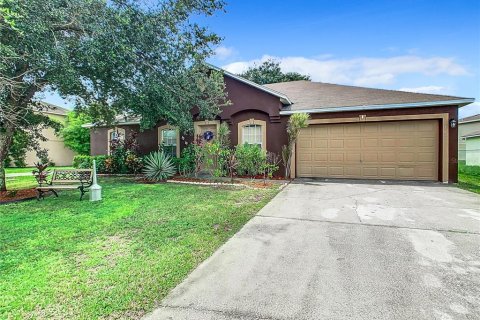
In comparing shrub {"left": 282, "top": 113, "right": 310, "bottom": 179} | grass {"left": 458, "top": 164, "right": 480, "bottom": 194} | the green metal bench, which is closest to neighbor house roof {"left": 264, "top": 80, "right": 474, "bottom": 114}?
shrub {"left": 282, "top": 113, "right": 310, "bottom": 179}

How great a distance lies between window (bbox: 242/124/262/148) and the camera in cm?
1200

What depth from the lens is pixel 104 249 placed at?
12.6 feet

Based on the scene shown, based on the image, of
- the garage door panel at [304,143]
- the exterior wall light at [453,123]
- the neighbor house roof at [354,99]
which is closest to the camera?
the exterior wall light at [453,123]

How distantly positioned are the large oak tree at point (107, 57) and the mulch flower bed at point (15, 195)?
60cm

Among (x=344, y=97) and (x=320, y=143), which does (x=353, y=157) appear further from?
(x=344, y=97)

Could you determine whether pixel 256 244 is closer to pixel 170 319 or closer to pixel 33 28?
pixel 170 319

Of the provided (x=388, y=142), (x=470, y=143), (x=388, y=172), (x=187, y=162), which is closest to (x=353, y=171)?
(x=388, y=172)

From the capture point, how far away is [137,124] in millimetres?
14742

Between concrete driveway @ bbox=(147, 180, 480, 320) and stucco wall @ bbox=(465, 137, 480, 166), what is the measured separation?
20.2 meters

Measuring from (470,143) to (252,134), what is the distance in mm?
21623

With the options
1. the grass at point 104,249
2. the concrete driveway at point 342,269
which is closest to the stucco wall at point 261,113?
the grass at point 104,249

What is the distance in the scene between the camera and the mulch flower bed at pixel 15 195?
742 cm

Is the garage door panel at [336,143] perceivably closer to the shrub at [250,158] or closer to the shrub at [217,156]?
the shrub at [250,158]

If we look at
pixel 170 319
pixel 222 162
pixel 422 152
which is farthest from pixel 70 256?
pixel 422 152
